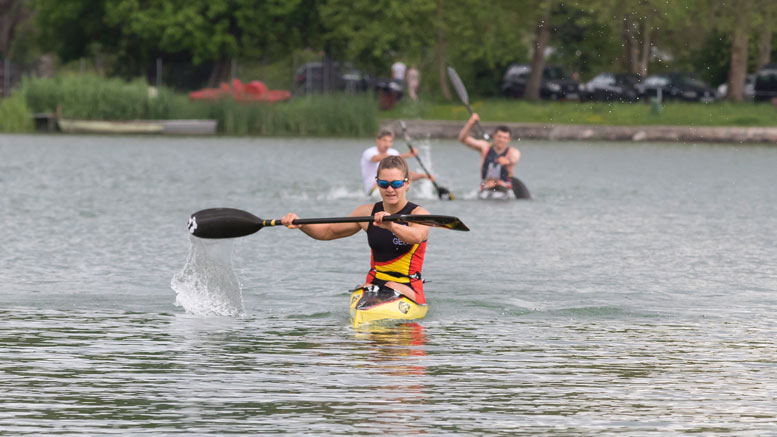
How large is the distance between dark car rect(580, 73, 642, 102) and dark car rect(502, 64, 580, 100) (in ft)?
3.28

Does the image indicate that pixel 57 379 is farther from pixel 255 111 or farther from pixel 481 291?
pixel 255 111

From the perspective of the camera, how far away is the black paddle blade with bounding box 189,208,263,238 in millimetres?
14953

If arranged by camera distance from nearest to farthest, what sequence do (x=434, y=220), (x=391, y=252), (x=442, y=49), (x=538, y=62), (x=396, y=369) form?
(x=396, y=369) < (x=434, y=220) < (x=391, y=252) < (x=538, y=62) < (x=442, y=49)

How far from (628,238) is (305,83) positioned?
145ft

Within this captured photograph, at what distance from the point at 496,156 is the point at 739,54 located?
1300 inches

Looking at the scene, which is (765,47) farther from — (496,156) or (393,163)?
(393,163)

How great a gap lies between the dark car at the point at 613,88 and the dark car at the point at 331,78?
352 inches

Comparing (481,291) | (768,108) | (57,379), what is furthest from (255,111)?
(57,379)

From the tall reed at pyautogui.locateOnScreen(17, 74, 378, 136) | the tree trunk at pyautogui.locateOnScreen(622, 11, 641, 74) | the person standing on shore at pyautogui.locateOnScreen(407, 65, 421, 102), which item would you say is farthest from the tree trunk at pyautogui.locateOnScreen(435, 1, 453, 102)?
the tall reed at pyautogui.locateOnScreen(17, 74, 378, 136)

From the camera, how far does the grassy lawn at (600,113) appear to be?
5588 centimetres

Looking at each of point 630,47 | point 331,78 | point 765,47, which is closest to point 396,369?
point 630,47

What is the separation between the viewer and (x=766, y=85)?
60625 mm

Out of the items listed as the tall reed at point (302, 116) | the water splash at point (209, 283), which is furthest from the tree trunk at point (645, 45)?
the water splash at point (209, 283)

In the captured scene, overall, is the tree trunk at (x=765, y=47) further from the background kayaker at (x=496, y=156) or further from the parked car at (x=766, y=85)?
the background kayaker at (x=496, y=156)
